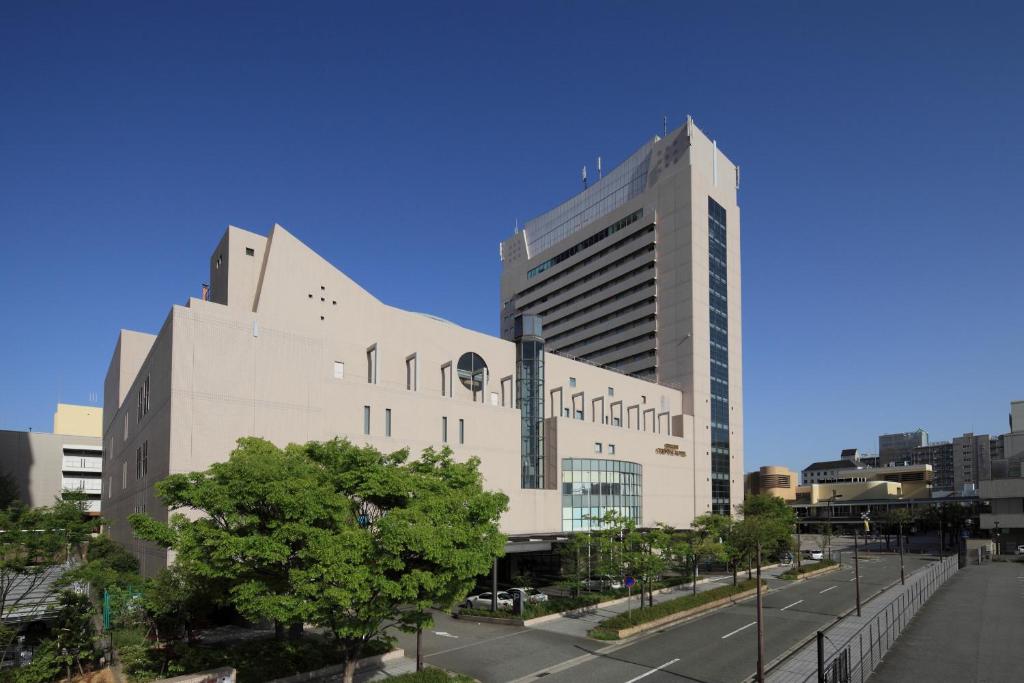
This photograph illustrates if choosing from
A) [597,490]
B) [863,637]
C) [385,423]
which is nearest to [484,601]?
[385,423]

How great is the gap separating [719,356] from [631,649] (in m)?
65.0

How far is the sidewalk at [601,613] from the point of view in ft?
123

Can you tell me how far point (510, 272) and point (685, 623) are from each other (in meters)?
96.1

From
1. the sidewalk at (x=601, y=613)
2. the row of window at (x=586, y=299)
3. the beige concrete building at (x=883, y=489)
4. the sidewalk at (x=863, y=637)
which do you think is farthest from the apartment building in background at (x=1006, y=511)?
the row of window at (x=586, y=299)

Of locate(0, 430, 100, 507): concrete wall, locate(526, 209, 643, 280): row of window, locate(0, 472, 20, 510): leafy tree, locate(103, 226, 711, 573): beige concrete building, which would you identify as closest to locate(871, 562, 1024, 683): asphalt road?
locate(103, 226, 711, 573): beige concrete building

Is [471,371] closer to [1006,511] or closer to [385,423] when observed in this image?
[385,423]

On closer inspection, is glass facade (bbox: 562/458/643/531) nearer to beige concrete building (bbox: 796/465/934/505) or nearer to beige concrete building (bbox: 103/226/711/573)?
beige concrete building (bbox: 103/226/711/573)

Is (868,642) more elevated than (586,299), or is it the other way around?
(586,299)

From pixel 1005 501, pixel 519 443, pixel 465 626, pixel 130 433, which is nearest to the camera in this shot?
pixel 465 626

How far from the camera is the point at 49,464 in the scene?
102 m

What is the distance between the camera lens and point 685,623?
3975 centimetres

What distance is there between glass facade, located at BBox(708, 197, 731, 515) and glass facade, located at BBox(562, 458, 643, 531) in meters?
21.1

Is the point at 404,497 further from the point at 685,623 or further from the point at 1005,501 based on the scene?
the point at 1005,501

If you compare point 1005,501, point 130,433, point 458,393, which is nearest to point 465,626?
point 458,393
